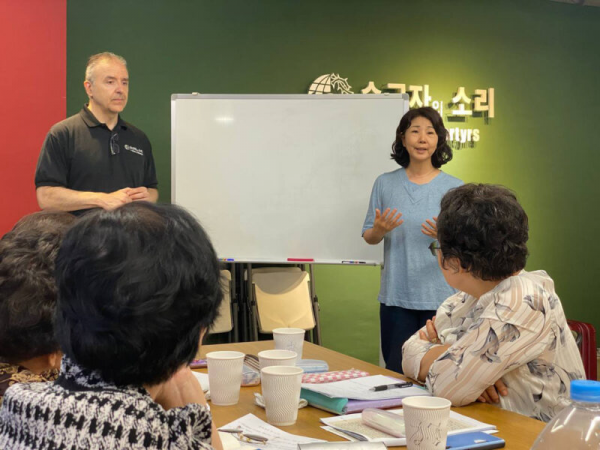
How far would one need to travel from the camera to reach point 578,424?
0.94 meters

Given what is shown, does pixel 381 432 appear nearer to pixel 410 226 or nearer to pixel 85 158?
pixel 410 226

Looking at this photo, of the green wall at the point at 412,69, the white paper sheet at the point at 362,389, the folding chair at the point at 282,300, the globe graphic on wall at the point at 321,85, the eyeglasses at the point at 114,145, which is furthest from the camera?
the globe graphic on wall at the point at 321,85

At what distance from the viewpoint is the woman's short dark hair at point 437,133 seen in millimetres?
3395

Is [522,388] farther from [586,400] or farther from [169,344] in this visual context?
[169,344]

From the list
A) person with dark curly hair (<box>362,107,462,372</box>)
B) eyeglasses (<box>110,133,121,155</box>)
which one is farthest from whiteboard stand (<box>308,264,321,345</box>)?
eyeglasses (<box>110,133,121,155</box>)

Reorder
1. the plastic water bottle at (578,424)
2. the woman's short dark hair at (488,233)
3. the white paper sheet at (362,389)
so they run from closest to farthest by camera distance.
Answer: the plastic water bottle at (578,424) < the white paper sheet at (362,389) < the woman's short dark hair at (488,233)

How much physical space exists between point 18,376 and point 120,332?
1.60 feet

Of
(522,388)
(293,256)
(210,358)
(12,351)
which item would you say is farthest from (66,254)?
(293,256)

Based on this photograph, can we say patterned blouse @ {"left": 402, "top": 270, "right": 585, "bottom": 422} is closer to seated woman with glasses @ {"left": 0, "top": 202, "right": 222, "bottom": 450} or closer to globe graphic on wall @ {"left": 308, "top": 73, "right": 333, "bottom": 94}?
seated woman with glasses @ {"left": 0, "top": 202, "right": 222, "bottom": 450}

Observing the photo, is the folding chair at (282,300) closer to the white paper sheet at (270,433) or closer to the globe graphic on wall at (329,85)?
the globe graphic on wall at (329,85)

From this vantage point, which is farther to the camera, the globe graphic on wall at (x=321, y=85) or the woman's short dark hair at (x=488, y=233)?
the globe graphic on wall at (x=321, y=85)

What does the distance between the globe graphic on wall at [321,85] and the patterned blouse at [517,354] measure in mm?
3333

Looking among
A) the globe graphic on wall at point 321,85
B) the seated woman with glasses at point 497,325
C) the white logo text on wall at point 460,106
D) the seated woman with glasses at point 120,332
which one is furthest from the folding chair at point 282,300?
the seated woman with glasses at point 120,332

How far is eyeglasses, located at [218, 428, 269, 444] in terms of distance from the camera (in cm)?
128
